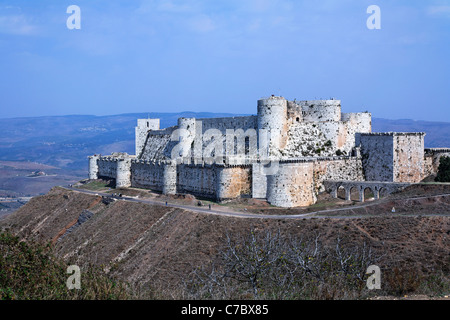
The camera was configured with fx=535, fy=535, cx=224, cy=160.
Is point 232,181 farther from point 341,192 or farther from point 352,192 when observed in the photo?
point 352,192

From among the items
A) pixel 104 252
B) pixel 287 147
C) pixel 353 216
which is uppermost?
pixel 287 147

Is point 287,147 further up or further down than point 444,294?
further up

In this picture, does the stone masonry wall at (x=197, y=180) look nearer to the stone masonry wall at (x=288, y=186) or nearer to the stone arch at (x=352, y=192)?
the stone masonry wall at (x=288, y=186)

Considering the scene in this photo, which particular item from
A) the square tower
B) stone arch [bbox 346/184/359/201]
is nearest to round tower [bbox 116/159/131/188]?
stone arch [bbox 346/184/359/201]

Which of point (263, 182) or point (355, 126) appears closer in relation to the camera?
point (263, 182)

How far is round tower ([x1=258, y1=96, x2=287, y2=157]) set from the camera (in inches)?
2224

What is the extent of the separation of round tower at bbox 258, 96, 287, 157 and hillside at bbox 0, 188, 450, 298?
46.4 feet

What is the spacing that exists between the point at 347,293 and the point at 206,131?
4607cm

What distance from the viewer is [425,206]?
43.4 m
